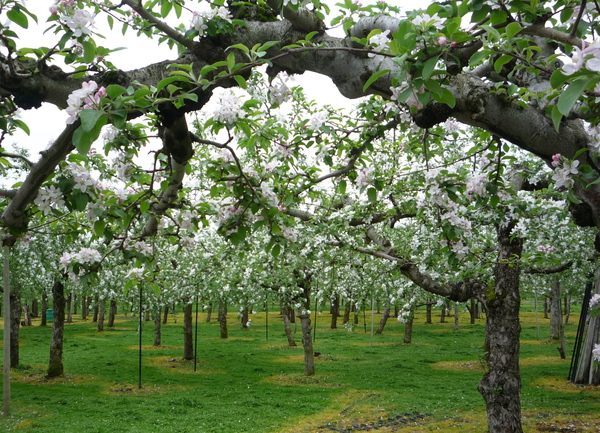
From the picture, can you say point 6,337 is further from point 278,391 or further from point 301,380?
point 301,380

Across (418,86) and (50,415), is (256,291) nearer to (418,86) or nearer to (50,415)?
(50,415)

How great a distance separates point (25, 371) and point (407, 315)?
1009cm

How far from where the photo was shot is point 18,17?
6.39ft

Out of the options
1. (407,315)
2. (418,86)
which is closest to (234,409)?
(407,315)

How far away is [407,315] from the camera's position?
11109 millimetres

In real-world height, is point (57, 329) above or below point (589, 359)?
above

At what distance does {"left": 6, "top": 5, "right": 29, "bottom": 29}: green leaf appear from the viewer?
6.33 feet

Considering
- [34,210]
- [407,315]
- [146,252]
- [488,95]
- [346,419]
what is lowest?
[346,419]

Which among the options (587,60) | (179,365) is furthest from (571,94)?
A: (179,365)

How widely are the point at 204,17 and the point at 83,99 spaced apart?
885 mm

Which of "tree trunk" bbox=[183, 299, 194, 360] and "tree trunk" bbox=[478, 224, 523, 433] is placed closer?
"tree trunk" bbox=[478, 224, 523, 433]

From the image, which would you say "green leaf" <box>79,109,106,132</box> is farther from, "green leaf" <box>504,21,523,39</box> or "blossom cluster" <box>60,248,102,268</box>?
"blossom cluster" <box>60,248,102,268</box>

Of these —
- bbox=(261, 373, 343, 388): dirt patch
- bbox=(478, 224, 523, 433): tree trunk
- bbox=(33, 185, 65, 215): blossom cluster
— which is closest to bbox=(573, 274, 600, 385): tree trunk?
bbox=(261, 373, 343, 388): dirt patch

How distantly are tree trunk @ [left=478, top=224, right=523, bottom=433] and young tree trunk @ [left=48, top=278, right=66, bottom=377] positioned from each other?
987 centimetres
